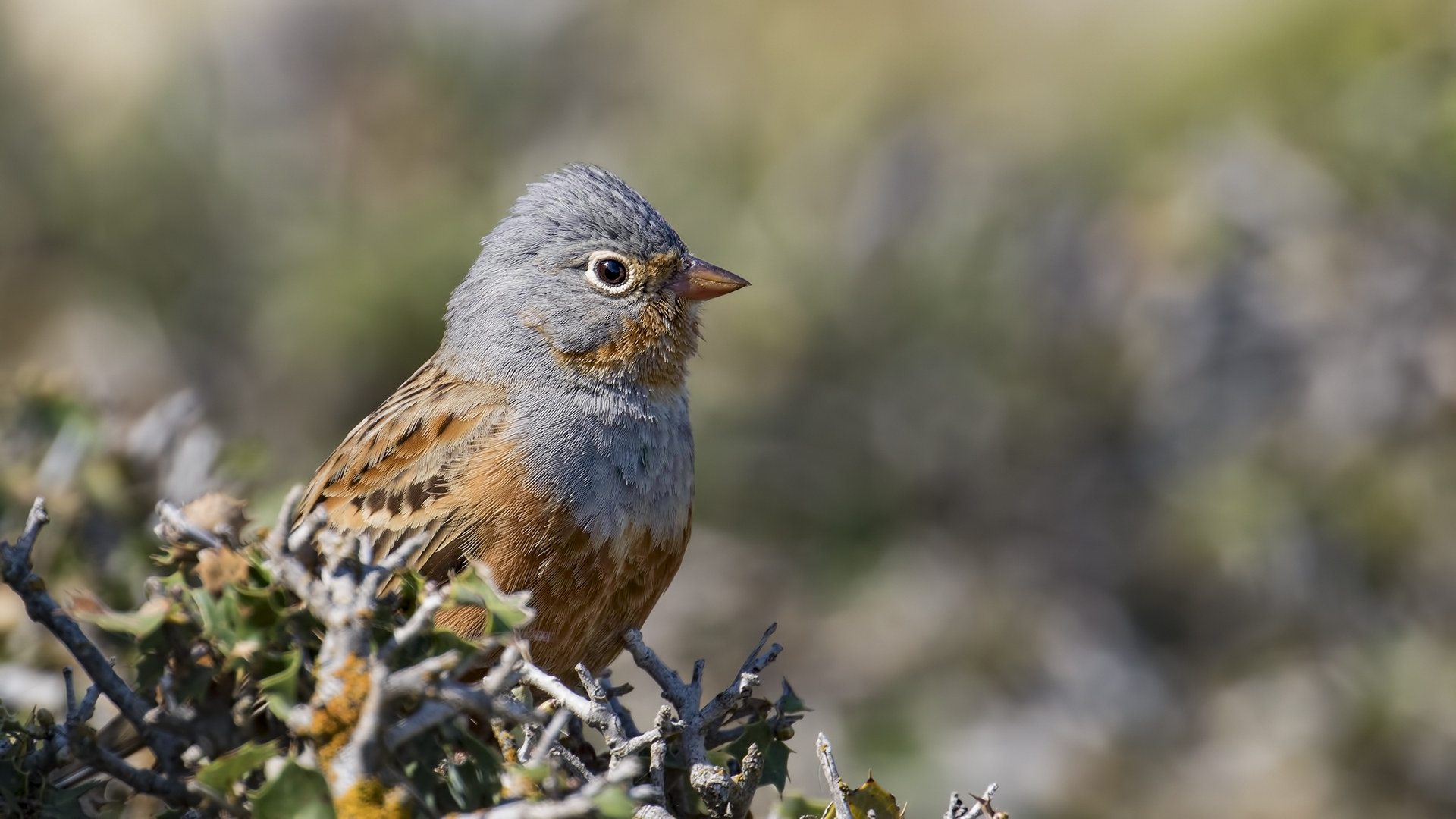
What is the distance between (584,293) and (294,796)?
237 cm

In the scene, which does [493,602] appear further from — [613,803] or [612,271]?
[612,271]

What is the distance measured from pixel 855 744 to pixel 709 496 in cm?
179

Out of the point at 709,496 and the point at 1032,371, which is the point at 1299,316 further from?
the point at 709,496

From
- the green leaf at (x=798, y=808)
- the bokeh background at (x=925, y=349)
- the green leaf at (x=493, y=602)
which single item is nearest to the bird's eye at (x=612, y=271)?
the bokeh background at (x=925, y=349)

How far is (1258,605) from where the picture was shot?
645 centimetres

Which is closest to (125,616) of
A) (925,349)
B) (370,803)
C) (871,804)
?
(370,803)

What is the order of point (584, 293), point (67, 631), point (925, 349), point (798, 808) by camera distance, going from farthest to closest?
point (925, 349)
point (584, 293)
point (798, 808)
point (67, 631)

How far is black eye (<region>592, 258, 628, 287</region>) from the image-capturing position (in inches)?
166

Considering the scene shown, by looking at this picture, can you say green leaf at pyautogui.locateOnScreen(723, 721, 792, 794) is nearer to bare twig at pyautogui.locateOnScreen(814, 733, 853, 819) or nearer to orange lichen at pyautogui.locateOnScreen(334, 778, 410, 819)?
bare twig at pyautogui.locateOnScreen(814, 733, 853, 819)

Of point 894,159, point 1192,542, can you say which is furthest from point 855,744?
point 894,159

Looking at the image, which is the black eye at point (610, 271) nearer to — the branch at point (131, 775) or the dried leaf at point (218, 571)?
the dried leaf at point (218, 571)

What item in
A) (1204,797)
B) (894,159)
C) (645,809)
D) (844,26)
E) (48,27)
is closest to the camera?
(645,809)

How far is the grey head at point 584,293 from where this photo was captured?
4102mm

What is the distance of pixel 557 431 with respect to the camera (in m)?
3.79
